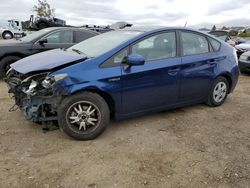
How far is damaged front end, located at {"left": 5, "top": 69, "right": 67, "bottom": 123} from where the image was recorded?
388 cm

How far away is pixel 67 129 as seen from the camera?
3955 millimetres

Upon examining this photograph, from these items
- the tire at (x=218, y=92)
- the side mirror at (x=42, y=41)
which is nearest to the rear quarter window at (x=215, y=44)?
the tire at (x=218, y=92)

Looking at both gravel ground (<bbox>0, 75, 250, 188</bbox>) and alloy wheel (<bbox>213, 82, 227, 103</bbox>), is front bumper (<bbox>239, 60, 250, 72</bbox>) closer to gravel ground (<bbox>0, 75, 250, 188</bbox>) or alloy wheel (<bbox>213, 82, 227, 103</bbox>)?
alloy wheel (<bbox>213, 82, 227, 103</bbox>)

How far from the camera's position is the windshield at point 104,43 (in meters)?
4.40

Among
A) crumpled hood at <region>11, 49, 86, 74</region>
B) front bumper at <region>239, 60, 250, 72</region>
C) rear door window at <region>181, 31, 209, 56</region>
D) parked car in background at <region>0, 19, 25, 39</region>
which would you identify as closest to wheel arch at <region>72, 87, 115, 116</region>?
crumpled hood at <region>11, 49, 86, 74</region>

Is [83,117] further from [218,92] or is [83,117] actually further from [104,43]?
[218,92]

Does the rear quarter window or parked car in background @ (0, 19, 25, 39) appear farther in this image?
parked car in background @ (0, 19, 25, 39)

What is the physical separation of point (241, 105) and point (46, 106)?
3.98m

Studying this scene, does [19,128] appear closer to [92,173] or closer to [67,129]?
[67,129]

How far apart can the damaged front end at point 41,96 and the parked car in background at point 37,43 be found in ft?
11.4

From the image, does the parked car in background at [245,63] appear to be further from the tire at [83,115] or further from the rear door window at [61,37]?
the tire at [83,115]

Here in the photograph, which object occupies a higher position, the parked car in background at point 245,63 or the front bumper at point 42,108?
the parked car in background at point 245,63

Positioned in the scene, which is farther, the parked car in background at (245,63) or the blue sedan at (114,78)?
the parked car in background at (245,63)

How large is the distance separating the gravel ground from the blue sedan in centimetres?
28
